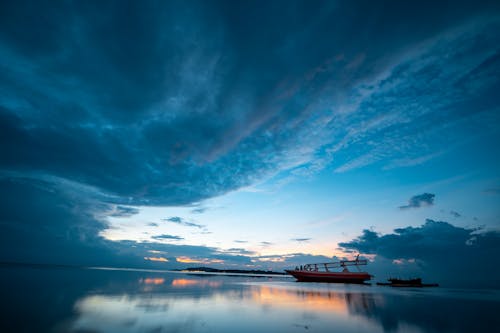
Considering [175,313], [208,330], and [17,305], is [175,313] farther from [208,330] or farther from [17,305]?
[17,305]

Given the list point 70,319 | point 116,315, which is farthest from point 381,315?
point 70,319

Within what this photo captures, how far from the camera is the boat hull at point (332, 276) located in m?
77.0

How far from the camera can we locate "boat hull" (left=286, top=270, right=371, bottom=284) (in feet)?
253

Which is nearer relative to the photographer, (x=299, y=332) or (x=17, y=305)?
(x=299, y=332)

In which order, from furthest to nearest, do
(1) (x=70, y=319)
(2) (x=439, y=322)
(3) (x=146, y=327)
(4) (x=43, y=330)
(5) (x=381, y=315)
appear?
(5) (x=381, y=315) → (2) (x=439, y=322) → (1) (x=70, y=319) → (3) (x=146, y=327) → (4) (x=43, y=330)

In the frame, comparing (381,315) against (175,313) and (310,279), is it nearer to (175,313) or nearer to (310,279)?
(175,313)

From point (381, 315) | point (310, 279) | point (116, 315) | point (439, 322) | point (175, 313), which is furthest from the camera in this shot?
point (310, 279)

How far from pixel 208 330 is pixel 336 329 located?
7779 millimetres

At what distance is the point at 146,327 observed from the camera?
12.7m

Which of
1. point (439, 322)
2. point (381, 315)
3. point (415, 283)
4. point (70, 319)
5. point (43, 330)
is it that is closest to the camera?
point (43, 330)

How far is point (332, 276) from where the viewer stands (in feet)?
254

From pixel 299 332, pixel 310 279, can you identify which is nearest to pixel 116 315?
pixel 299 332

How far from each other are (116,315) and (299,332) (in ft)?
39.1

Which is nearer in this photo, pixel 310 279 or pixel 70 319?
pixel 70 319
